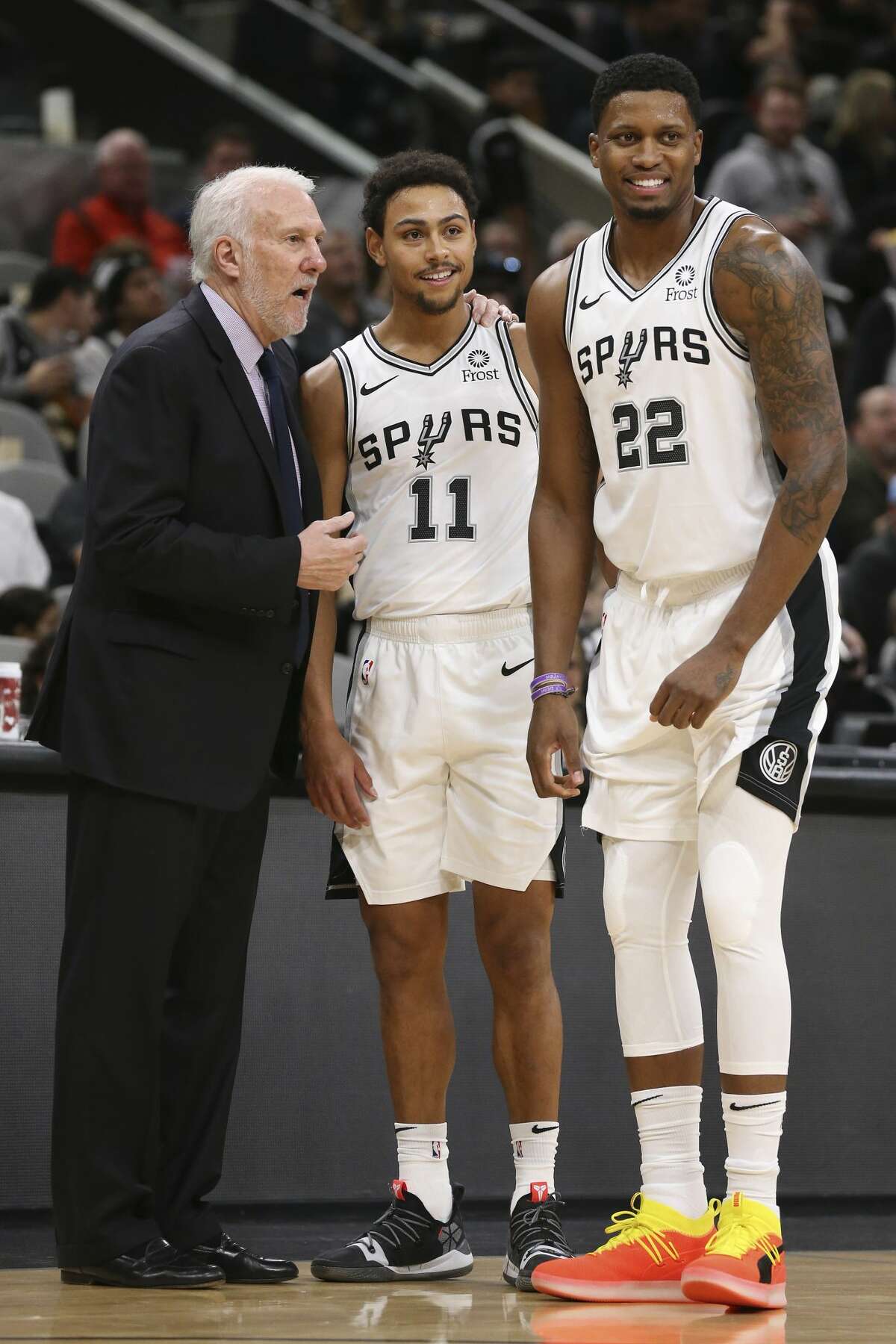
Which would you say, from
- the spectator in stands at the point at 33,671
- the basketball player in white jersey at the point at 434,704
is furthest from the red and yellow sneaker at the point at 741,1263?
the spectator in stands at the point at 33,671

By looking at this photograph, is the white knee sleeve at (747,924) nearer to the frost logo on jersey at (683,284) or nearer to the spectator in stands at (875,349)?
the frost logo on jersey at (683,284)

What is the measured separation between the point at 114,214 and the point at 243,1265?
834 cm

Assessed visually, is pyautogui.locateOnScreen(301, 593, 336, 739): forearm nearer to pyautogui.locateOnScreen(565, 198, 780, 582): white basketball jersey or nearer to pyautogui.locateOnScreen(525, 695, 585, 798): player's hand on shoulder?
pyautogui.locateOnScreen(525, 695, 585, 798): player's hand on shoulder

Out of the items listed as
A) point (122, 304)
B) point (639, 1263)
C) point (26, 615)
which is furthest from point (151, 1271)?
point (122, 304)

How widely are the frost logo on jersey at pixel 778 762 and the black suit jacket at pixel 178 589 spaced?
3.10 feet

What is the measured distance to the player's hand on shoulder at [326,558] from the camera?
12.3ft

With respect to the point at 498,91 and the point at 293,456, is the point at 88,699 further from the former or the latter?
the point at 498,91

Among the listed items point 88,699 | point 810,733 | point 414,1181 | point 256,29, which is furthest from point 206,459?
point 256,29

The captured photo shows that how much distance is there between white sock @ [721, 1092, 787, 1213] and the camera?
3.48m

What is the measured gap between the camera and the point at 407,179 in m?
4.09

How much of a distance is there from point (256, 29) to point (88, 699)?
36.9 ft

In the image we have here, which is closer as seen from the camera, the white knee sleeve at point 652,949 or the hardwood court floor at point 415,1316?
the hardwood court floor at point 415,1316

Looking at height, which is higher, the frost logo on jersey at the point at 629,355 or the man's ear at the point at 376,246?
the man's ear at the point at 376,246

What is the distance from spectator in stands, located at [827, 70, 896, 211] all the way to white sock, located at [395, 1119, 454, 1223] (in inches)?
378
